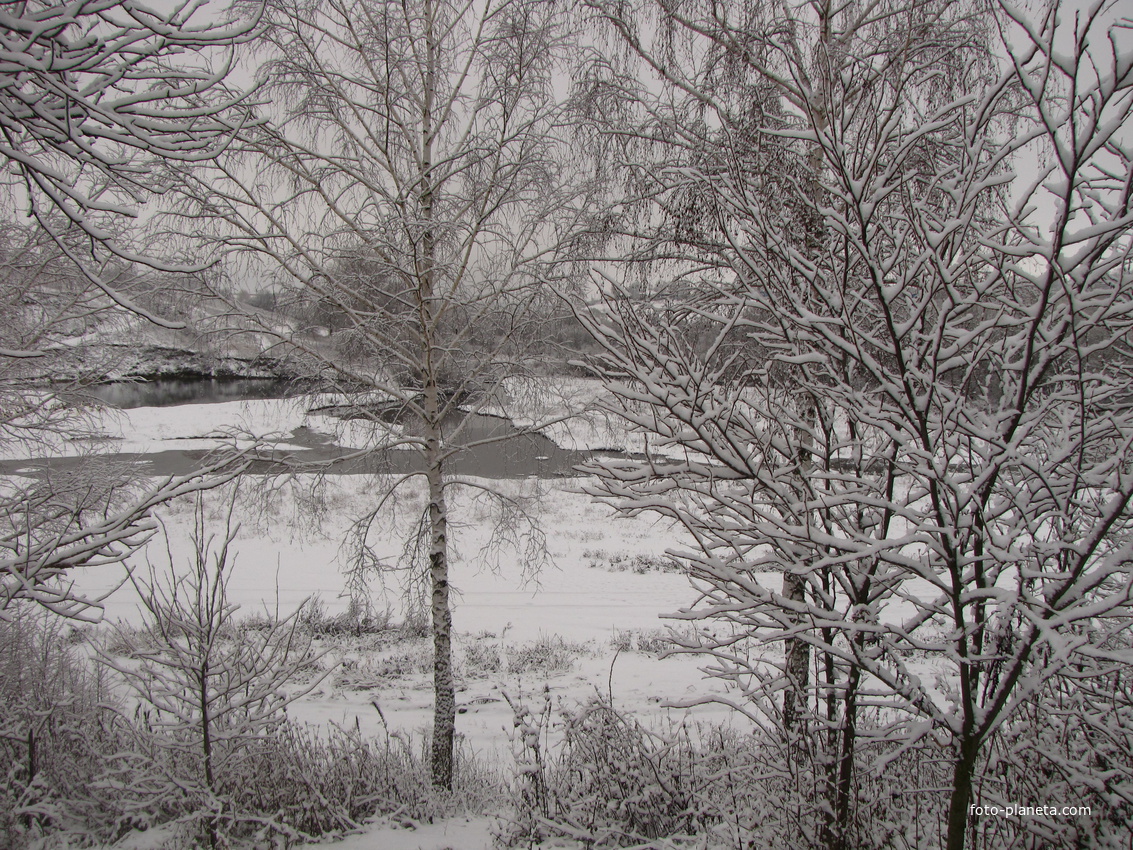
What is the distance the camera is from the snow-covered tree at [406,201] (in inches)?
169

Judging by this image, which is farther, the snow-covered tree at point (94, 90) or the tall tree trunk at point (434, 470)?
the tall tree trunk at point (434, 470)

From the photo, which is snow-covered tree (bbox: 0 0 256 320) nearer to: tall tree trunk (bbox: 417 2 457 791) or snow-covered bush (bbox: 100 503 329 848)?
snow-covered bush (bbox: 100 503 329 848)

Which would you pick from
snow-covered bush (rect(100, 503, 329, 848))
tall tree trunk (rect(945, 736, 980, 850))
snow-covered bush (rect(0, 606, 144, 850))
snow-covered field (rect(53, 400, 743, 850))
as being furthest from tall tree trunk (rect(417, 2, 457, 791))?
tall tree trunk (rect(945, 736, 980, 850))

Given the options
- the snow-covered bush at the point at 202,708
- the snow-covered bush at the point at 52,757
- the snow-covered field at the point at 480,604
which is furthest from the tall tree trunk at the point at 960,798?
the snow-covered bush at the point at 52,757

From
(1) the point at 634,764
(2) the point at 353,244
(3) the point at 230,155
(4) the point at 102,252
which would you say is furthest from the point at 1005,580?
(4) the point at 102,252

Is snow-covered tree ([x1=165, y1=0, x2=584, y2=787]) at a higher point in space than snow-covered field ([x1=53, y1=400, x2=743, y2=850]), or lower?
higher

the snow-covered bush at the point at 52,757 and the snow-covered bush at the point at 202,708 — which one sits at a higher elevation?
the snow-covered bush at the point at 202,708

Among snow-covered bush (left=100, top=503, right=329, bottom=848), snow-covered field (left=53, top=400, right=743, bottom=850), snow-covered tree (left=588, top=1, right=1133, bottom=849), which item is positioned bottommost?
snow-covered field (left=53, top=400, right=743, bottom=850)

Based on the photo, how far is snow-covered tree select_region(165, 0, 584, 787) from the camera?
4.28 meters

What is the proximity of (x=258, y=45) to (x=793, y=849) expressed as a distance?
572 centimetres

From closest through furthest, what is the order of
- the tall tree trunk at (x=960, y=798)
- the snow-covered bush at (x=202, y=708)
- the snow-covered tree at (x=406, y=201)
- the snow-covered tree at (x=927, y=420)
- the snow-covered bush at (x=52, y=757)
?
the snow-covered tree at (x=927, y=420) < the tall tree trunk at (x=960, y=798) < the snow-covered bush at (x=202, y=708) < the snow-covered bush at (x=52, y=757) < the snow-covered tree at (x=406, y=201)

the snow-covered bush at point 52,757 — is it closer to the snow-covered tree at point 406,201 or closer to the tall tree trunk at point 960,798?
the snow-covered tree at point 406,201

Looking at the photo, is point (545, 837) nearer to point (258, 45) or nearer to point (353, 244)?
point (353, 244)

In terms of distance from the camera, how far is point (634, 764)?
3168 millimetres
